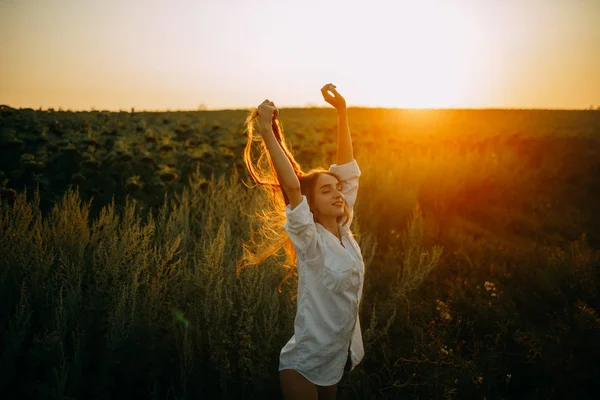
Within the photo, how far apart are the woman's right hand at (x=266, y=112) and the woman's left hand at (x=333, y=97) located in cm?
59

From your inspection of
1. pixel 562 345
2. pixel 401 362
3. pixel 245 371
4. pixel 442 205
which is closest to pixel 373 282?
pixel 401 362

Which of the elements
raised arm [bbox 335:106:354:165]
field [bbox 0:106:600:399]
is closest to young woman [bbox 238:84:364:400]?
raised arm [bbox 335:106:354:165]

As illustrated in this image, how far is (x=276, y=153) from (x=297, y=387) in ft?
3.66

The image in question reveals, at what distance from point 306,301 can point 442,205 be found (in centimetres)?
631

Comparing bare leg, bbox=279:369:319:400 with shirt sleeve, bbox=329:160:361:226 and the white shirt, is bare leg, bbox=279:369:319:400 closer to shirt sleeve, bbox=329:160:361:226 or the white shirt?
the white shirt

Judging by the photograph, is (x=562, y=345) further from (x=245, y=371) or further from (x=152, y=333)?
(x=152, y=333)

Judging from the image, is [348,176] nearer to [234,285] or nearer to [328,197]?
[328,197]

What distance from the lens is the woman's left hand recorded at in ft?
7.43

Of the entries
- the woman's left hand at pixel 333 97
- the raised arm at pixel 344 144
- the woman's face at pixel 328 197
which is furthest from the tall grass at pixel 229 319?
the woman's left hand at pixel 333 97

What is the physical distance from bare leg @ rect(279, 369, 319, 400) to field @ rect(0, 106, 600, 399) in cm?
57

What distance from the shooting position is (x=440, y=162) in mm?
8672

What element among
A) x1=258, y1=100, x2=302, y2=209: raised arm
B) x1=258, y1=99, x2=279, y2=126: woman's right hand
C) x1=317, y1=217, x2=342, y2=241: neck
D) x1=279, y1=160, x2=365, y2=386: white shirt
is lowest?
x1=279, y1=160, x2=365, y2=386: white shirt

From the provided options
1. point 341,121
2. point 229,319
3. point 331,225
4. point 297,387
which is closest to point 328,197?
point 331,225

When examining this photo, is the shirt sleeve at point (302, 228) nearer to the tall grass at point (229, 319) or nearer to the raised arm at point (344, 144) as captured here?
the raised arm at point (344, 144)
